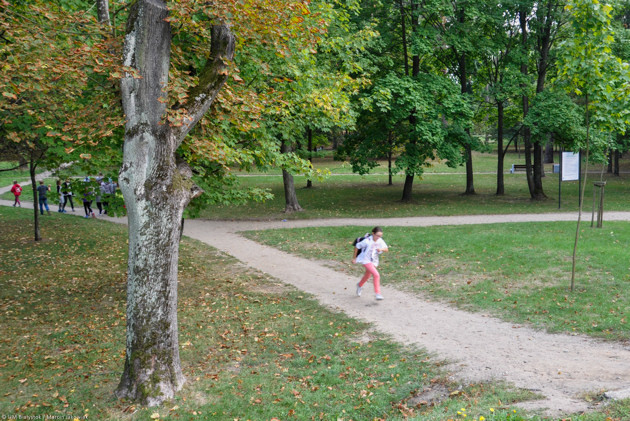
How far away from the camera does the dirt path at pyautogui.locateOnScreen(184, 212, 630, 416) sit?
614cm

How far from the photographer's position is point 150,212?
6609 mm

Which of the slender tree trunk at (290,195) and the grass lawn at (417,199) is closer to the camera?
the grass lawn at (417,199)

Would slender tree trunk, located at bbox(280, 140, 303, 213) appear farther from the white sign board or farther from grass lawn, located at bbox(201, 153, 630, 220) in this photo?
the white sign board

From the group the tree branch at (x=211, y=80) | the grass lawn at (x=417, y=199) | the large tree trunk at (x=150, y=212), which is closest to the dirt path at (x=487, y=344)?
the large tree trunk at (x=150, y=212)

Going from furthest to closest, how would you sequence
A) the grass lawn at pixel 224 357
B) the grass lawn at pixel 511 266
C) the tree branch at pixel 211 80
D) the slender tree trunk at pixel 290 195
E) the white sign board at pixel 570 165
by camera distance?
the slender tree trunk at pixel 290 195
the white sign board at pixel 570 165
the grass lawn at pixel 511 266
the tree branch at pixel 211 80
the grass lawn at pixel 224 357

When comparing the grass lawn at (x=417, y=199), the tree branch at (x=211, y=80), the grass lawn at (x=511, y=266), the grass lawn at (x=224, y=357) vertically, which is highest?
the tree branch at (x=211, y=80)

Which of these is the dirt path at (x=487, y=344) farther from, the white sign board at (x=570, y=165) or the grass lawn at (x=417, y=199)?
the white sign board at (x=570, y=165)

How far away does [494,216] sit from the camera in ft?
70.4

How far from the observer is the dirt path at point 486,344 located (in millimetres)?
6145

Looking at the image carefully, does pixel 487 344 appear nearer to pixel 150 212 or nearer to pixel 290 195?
pixel 150 212

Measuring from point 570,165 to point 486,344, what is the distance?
14563mm

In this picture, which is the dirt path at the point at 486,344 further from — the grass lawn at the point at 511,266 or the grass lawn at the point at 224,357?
the grass lawn at the point at 511,266

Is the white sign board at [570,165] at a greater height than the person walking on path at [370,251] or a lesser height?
greater

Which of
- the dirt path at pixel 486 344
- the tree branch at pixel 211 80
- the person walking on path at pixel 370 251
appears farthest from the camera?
the person walking on path at pixel 370 251
